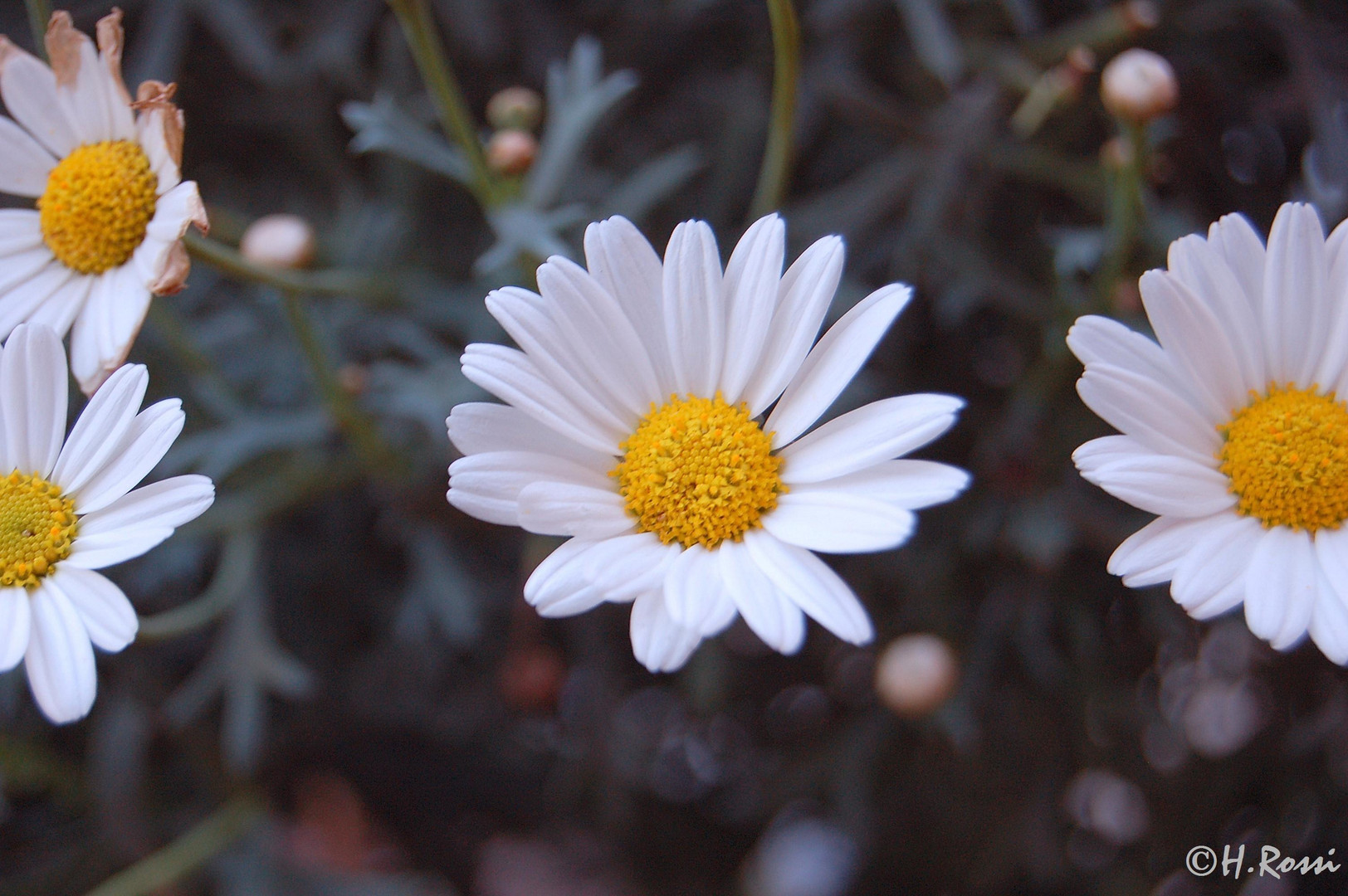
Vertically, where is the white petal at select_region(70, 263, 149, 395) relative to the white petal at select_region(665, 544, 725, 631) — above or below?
above

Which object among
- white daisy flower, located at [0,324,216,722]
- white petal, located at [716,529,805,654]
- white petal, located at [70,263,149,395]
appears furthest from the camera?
white petal, located at [70,263,149,395]

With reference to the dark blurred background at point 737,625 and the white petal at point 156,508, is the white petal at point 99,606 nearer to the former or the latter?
the white petal at point 156,508

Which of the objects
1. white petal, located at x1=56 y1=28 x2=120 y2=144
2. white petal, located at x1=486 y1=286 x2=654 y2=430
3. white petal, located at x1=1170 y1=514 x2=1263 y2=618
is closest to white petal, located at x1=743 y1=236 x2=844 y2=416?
white petal, located at x1=486 y1=286 x2=654 y2=430

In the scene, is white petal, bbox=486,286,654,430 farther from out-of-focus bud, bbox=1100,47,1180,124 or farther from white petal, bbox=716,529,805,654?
out-of-focus bud, bbox=1100,47,1180,124

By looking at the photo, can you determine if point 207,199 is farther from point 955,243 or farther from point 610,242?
point 955,243

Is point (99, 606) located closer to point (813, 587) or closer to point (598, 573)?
→ point (598, 573)

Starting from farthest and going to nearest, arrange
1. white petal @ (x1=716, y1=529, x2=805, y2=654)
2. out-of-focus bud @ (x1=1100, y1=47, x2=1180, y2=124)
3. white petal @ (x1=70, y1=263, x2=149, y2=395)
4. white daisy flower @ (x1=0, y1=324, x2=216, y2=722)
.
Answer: out-of-focus bud @ (x1=1100, y1=47, x2=1180, y2=124)
white petal @ (x1=70, y1=263, x2=149, y2=395)
white daisy flower @ (x1=0, y1=324, x2=216, y2=722)
white petal @ (x1=716, y1=529, x2=805, y2=654)

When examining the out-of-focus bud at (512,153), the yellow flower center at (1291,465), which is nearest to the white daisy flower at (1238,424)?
the yellow flower center at (1291,465)
